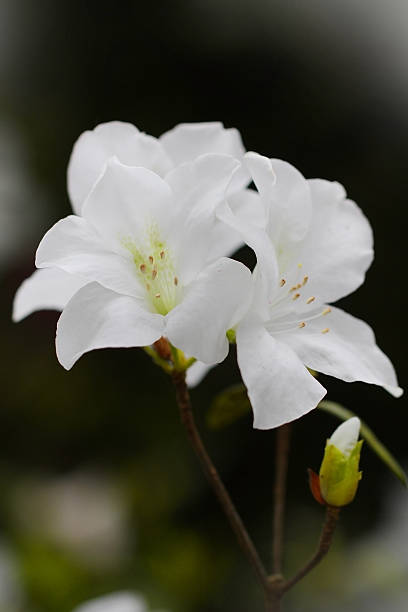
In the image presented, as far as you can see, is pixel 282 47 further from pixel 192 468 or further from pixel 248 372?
pixel 248 372

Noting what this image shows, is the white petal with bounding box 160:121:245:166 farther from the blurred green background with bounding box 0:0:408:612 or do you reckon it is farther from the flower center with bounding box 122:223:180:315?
the blurred green background with bounding box 0:0:408:612

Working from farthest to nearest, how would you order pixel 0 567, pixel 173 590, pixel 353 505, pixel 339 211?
pixel 353 505, pixel 173 590, pixel 0 567, pixel 339 211

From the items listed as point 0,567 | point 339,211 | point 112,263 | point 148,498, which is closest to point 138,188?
point 112,263

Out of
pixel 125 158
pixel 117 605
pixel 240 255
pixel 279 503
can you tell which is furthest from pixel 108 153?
pixel 240 255

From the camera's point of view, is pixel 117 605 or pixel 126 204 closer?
pixel 126 204

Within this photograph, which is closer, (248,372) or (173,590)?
(248,372)

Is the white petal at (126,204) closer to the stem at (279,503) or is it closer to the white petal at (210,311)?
the white petal at (210,311)

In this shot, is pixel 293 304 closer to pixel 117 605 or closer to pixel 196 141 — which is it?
pixel 196 141

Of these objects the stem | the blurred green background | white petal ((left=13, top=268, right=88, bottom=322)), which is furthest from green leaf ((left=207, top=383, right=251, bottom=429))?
the blurred green background
